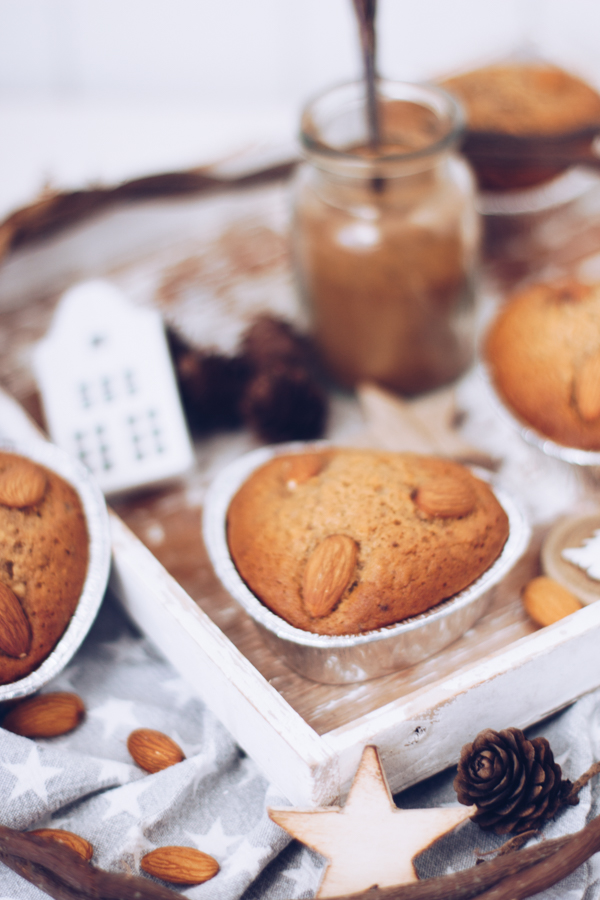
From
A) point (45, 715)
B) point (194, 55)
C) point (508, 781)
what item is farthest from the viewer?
point (194, 55)

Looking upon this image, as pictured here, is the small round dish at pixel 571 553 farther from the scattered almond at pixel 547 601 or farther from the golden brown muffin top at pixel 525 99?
the golden brown muffin top at pixel 525 99

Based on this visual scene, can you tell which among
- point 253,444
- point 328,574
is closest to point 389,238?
point 253,444

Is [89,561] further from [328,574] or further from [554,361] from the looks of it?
[554,361]

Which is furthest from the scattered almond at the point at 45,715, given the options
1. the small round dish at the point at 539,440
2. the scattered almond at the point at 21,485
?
the small round dish at the point at 539,440

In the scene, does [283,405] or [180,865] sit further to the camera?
[283,405]

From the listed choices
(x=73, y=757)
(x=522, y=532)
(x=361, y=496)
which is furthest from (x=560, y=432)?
(x=73, y=757)

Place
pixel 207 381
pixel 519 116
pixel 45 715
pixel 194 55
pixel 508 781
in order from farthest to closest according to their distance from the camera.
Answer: pixel 194 55, pixel 519 116, pixel 207 381, pixel 45 715, pixel 508 781

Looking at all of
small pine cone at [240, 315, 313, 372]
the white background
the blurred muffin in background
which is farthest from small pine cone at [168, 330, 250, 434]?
the white background
